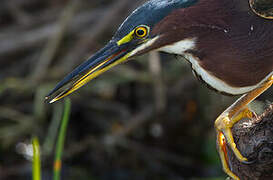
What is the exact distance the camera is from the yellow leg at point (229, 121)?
1.34 metres

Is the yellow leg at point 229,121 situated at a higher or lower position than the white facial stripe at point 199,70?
lower

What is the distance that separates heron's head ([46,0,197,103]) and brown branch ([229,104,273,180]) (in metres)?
0.29

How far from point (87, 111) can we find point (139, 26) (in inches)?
75.1

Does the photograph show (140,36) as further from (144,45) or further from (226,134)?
(226,134)

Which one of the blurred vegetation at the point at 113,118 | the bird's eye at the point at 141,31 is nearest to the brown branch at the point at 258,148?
the bird's eye at the point at 141,31

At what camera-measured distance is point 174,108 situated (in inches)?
118

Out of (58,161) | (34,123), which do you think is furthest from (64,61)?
(58,161)

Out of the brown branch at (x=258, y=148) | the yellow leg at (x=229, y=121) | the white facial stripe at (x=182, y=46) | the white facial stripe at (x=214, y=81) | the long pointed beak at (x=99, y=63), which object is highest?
the long pointed beak at (x=99, y=63)

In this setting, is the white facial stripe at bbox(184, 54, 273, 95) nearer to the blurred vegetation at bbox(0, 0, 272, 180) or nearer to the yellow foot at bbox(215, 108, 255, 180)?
the yellow foot at bbox(215, 108, 255, 180)

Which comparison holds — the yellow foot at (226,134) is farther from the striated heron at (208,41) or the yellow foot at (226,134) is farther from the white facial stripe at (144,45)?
the white facial stripe at (144,45)

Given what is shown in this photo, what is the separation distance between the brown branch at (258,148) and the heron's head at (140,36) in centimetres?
29

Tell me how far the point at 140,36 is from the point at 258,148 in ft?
1.30

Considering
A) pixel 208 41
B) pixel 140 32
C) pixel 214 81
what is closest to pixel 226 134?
pixel 214 81

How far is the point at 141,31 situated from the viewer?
124cm
